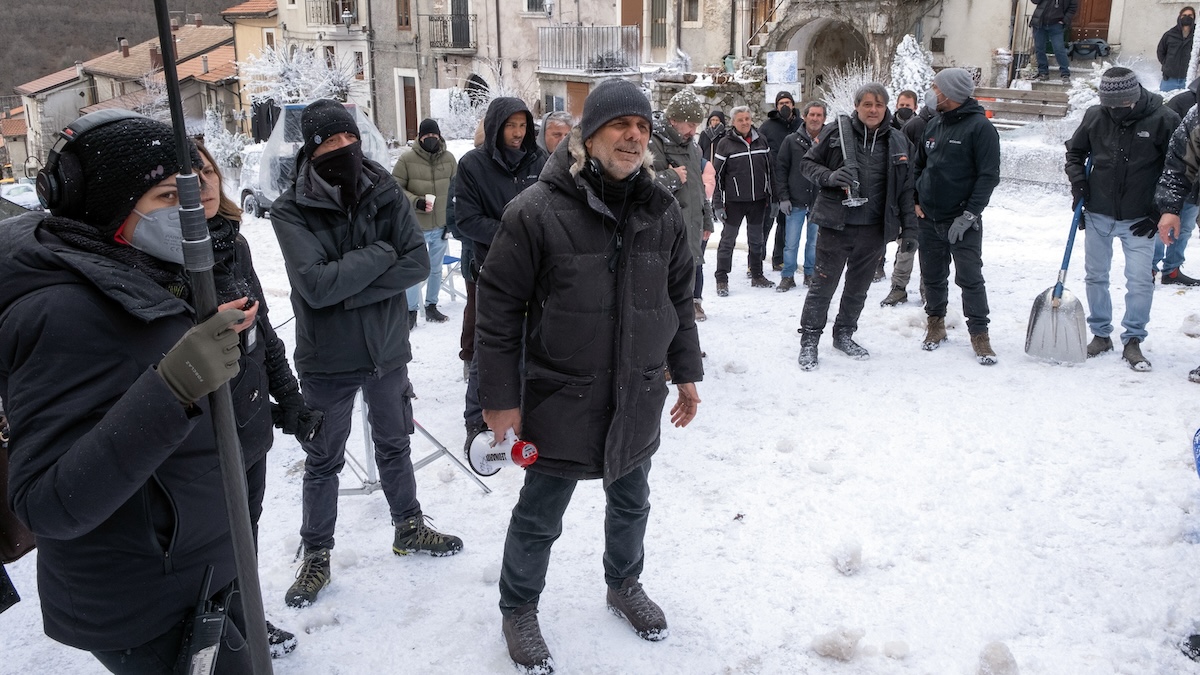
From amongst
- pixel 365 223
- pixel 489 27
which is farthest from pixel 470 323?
pixel 489 27

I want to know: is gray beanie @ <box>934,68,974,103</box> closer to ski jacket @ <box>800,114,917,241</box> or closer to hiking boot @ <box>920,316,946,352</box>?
ski jacket @ <box>800,114,917,241</box>

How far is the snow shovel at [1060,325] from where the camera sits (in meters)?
6.11

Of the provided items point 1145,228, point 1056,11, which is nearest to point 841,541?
point 1145,228

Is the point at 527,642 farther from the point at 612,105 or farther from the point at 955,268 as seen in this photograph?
the point at 955,268

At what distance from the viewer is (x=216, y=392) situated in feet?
5.46

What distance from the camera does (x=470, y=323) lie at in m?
5.53

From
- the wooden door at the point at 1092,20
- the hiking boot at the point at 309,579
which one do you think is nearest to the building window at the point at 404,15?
the wooden door at the point at 1092,20

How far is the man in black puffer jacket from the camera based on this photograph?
2.81 metres

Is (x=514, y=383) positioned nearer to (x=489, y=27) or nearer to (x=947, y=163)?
(x=947, y=163)

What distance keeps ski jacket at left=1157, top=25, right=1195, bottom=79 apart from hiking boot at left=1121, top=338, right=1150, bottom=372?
1086 cm

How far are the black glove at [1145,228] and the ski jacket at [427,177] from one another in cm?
525

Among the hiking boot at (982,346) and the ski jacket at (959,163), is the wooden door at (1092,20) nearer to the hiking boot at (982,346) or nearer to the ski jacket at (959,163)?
the ski jacket at (959,163)

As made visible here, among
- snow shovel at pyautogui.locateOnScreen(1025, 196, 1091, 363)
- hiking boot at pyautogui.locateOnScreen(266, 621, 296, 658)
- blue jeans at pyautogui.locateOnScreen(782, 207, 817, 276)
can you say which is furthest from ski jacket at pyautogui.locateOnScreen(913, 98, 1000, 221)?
hiking boot at pyautogui.locateOnScreen(266, 621, 296, 658)

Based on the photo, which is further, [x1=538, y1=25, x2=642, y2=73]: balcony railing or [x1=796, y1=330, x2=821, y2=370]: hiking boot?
[x1=538, y1=25, x2=642, y2=73]: balcony railing
